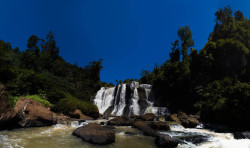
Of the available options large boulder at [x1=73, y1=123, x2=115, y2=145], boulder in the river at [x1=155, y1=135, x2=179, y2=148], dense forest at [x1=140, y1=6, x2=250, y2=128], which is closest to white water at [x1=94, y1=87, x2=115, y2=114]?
dense forest at [x1=140, y1=6, x2=250, y2=128]

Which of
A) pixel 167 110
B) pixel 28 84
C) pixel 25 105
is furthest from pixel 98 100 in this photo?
pixel 25 105

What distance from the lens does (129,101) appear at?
24.2 m

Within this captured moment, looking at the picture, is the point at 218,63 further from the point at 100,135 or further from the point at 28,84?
the point at 28,84

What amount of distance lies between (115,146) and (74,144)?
1.58 m

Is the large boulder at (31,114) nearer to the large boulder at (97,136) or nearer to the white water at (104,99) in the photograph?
the large boulder at (97,136)

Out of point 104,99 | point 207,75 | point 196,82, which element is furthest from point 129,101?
point 207,75

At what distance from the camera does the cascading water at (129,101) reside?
73.7 ft

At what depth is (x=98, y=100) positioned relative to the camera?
28.4 m

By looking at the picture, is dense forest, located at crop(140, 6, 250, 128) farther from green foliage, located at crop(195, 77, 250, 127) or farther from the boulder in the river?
the boulder in the river

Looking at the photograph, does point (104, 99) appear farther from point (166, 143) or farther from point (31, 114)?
point (166, 143)

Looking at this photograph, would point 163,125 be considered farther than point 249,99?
No

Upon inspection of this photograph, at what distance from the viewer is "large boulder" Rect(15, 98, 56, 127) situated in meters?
8.02

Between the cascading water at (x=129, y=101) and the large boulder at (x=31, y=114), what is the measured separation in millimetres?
15024

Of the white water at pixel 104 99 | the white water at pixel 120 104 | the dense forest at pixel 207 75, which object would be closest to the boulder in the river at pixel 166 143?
the dense forest at pixel 207 75
